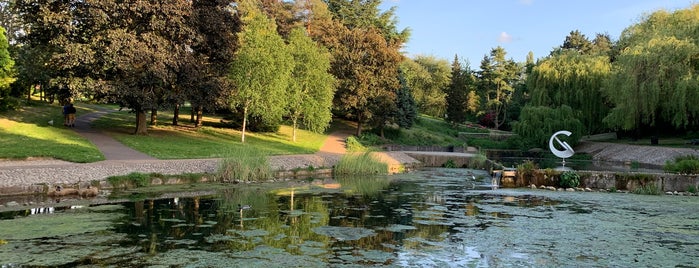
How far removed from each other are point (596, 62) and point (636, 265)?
4772 centimetres

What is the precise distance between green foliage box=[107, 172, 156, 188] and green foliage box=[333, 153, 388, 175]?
1115cm

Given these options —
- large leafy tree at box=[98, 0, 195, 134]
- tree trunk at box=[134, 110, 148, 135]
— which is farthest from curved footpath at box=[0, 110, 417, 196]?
large leafy tree at box=[98, 0, 195, 134]

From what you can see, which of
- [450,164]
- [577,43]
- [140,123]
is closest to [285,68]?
[140,123]

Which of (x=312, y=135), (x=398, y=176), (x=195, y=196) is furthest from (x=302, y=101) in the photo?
(x=195, y=196)

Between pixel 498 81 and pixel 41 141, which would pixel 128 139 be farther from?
pixel 498 81

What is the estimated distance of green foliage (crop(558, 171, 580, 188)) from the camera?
2478 cm

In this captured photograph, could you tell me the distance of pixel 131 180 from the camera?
20344 mm

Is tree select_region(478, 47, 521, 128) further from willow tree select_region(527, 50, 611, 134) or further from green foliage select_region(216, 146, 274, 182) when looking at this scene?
green foliage select_region(216, 146, 274, 182)

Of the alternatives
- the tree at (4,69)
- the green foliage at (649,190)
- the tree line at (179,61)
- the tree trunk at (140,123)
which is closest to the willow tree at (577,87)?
the tree line at (179,61)

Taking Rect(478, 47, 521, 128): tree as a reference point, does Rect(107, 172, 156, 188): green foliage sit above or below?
below

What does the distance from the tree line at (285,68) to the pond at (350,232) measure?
13.5 meters

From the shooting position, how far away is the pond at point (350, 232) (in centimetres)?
1011

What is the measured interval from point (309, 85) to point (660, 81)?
26.5 meters

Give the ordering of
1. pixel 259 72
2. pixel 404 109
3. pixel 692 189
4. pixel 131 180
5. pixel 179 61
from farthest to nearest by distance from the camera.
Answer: pixel 404 109 < pixel 259 72 < pixel 179 61 < pixel 692 189 < pixel 131 180
